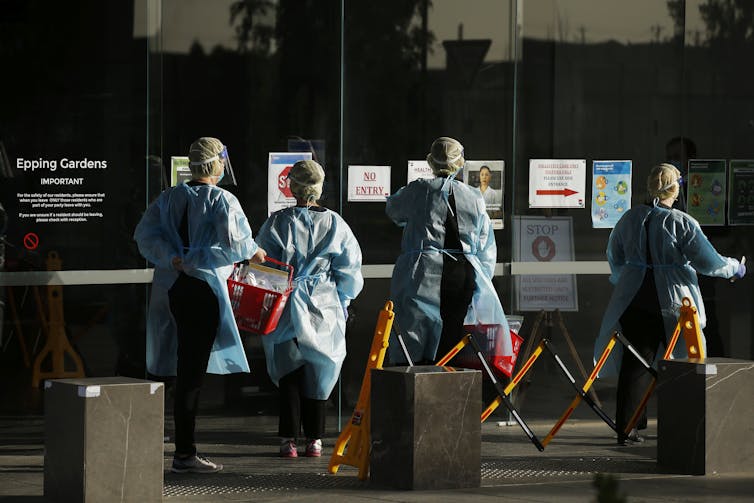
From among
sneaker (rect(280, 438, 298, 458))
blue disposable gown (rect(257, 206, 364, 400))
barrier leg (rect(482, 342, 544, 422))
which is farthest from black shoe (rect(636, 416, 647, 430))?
sneaker (rect(280, 438, 298, 458))

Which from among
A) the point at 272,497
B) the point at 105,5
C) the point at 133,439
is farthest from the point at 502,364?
the point at 105,5

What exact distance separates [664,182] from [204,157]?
303cm

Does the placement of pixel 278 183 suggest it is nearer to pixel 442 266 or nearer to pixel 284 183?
pixel 284 183

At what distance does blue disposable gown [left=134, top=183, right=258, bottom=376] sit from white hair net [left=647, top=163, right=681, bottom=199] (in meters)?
2.76

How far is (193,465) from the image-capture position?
794cm

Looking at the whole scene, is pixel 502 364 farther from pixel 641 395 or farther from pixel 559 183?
pixel 559 183

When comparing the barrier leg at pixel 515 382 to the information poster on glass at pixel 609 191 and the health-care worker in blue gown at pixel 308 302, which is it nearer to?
the health-care worker in blue gown at pixel 308 302

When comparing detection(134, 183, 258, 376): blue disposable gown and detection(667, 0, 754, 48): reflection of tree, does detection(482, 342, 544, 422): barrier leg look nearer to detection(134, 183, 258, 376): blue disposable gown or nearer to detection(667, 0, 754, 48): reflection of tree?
detection(134, 183, 258, 376): blue disposable gown

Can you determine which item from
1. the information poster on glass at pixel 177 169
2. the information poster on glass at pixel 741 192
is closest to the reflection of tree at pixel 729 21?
the information poster on glass at pixel 741 192

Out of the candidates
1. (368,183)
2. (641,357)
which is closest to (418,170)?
(368,183)

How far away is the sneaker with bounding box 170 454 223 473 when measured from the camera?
7.91 meters

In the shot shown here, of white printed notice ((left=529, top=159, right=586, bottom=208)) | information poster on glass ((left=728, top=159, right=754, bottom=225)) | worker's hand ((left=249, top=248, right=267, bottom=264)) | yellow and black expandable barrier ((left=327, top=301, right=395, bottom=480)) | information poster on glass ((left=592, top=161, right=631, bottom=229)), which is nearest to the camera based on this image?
yellow and black expandable barrier ((left=327, top=301, right=395, bottom=480))

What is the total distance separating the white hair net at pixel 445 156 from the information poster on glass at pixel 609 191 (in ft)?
6.54

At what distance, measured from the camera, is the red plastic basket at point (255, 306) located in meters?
8.09
